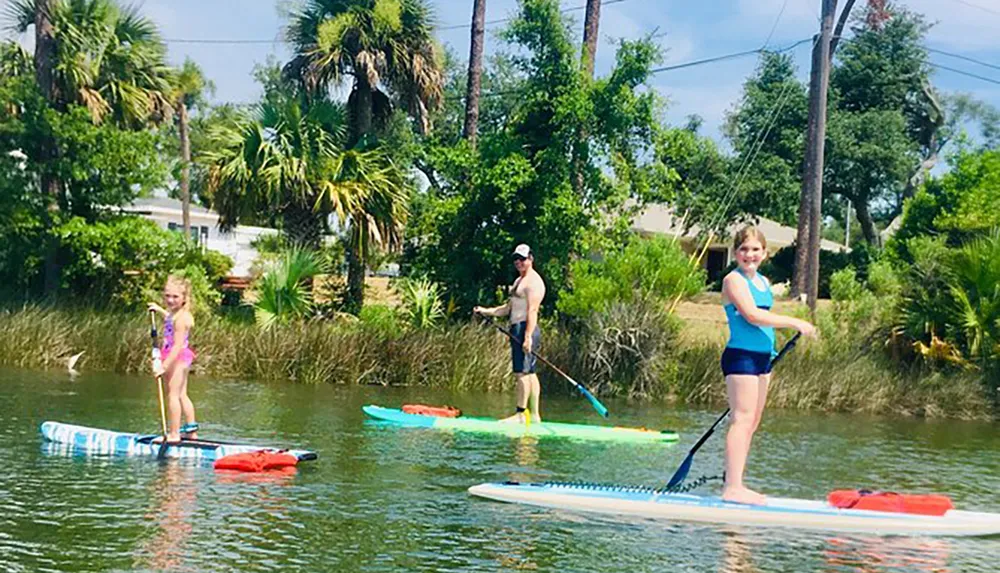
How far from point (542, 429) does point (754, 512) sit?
5120 mm

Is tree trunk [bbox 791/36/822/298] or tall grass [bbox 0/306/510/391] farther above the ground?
tree trunk [bbox 791/36/822/298]

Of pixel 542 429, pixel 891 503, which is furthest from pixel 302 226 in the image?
pixel 891 503

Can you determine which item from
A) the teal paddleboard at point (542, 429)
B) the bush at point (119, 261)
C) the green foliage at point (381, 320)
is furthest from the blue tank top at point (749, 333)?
the bush at point (119, 261)

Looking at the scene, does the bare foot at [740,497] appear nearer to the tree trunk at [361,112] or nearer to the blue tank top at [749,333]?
the blue tank top at [749,333]

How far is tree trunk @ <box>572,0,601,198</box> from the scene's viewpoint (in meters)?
21.8

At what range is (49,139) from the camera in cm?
2275

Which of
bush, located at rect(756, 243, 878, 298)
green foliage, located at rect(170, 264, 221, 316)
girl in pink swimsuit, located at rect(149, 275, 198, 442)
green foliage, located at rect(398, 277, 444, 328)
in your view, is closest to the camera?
girl in pink swimsuit, located at rect(149, 275, 198, 442)

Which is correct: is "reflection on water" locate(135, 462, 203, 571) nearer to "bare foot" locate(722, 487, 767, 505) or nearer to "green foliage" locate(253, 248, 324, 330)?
"bare foot" locate(722, 487, 767, 505)

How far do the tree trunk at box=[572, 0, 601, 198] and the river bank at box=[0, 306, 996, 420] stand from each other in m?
3.14

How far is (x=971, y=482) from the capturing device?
38.4 feet

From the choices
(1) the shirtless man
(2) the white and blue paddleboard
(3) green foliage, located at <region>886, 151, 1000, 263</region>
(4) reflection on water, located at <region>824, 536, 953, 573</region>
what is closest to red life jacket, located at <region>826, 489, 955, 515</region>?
(2) the white and blue paddleboard

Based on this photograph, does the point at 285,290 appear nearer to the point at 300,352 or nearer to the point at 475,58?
the point at 300,352

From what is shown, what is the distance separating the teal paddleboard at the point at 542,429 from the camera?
13625 millimetres

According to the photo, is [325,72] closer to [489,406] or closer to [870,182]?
[489,406]
